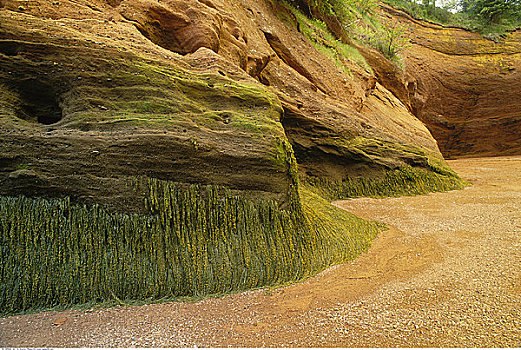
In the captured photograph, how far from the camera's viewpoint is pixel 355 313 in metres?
2.36

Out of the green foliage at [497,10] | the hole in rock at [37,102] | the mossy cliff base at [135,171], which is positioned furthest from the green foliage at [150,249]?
the green foliage at [497,10]

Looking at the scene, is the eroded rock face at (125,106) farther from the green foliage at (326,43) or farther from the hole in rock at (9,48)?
the green foliage at (326,43)

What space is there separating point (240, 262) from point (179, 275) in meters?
0.65

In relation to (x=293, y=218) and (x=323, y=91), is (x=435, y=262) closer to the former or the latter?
(x=293, y=218)

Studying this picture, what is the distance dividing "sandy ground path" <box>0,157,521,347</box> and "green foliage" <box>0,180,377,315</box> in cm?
23

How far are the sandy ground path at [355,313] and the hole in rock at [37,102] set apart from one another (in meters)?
2.29

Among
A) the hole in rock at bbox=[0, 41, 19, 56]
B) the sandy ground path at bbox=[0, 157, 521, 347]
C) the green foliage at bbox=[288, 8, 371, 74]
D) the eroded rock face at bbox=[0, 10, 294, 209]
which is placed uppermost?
the green foliage at bbox=[288, 8, 371, 74]

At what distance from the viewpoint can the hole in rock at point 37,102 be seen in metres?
3.43

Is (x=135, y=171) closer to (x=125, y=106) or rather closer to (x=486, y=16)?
(x=125, y=106)

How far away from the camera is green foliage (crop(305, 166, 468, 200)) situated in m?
6.84

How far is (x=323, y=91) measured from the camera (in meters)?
8.34

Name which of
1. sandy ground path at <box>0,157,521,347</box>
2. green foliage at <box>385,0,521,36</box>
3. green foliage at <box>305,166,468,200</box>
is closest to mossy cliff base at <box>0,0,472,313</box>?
sandy ground path at <box>0,157,521,347</box>

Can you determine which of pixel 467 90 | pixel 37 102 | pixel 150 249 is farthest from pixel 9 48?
pixel 467 90

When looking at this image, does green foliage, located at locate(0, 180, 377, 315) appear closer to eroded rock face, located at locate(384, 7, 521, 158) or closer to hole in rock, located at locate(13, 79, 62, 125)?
hole in rock, located at locate(13, 79, 62, 125)
